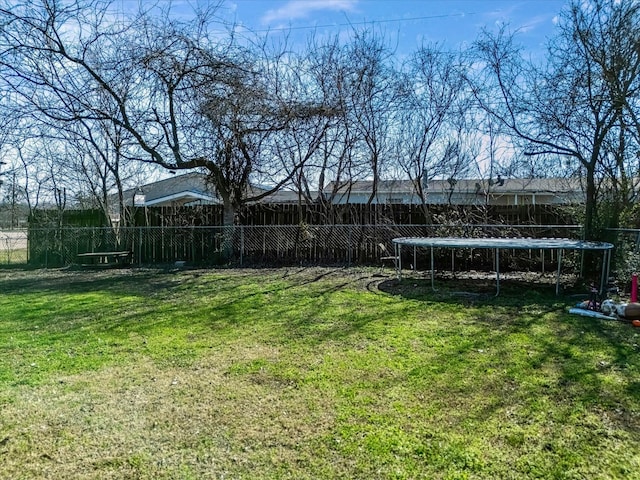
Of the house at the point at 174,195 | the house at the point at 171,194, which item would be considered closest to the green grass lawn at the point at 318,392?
the house at the point at 174,195

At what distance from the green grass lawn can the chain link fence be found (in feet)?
12.8

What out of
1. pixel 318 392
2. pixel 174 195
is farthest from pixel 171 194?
pixel 318 392

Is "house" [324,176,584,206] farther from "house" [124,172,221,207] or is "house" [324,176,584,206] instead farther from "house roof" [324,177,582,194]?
"house" [124,172,221,207]

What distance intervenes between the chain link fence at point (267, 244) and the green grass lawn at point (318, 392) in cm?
392

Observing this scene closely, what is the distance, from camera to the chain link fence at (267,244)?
9648 millimetres

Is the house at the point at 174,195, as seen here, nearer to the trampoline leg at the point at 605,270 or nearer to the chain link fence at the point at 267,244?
the chain link fence at the point at 267,244

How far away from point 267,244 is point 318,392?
830 cm

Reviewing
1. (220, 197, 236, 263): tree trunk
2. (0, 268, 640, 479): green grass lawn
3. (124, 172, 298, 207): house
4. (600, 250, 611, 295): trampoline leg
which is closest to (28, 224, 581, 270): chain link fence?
(220, 197, 236, 263): tree trunk

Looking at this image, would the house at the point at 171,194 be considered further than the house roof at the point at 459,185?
Yes

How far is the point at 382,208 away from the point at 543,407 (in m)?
8.52

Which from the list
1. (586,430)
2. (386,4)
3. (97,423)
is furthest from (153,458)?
(386,4)

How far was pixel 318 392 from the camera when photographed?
3.15 m

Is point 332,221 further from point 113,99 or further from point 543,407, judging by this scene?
point 543,407

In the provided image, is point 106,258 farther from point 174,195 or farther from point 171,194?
point 171,194
